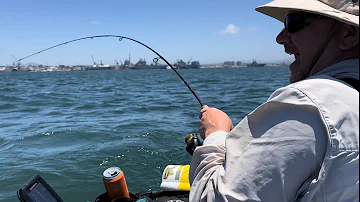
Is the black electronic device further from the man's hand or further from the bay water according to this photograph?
the bay water

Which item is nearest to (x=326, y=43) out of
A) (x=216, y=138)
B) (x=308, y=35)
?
(x=308, y=35)

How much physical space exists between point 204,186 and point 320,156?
1.55ft

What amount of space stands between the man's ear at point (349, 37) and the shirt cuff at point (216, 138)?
0.64 m

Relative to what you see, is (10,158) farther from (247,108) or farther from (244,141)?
(247,108)

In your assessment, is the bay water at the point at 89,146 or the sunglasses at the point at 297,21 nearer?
the sunglasses at the point at 297,21

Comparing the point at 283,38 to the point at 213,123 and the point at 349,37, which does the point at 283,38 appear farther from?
the point at 213,123

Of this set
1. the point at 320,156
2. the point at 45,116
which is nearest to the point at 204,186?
the point at 320,156

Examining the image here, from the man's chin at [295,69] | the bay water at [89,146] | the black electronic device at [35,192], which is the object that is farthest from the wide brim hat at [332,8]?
the bay water at [89,146]

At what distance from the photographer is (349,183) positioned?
3.22 ft

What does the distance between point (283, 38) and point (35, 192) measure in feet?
6.12

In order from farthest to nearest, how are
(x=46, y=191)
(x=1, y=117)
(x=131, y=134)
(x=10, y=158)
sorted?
(x=1, y=117) → (x=131, y=134) → (x=10, y=158) → (x=46, y=191)

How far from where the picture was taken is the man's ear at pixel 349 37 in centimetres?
106

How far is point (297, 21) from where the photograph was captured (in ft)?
4.00

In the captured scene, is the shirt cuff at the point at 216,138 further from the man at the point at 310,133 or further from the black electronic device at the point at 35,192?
the black electronic device at the point at 35,192
